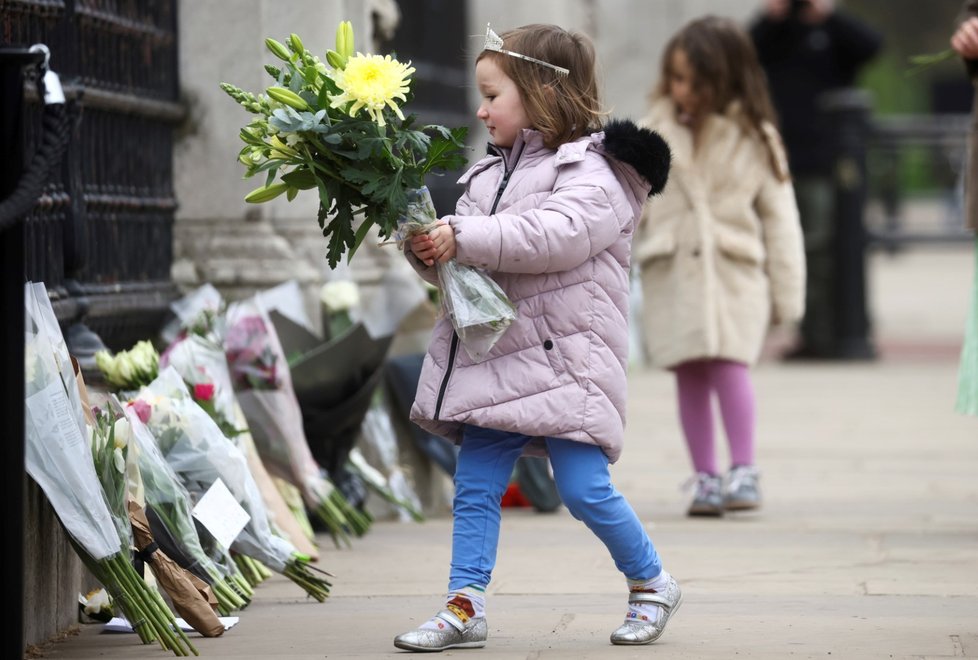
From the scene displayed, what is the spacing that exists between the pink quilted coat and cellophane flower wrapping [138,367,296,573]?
70 cm

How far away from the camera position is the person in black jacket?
12859 mm

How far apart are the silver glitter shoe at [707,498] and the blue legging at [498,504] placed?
2.35 meters

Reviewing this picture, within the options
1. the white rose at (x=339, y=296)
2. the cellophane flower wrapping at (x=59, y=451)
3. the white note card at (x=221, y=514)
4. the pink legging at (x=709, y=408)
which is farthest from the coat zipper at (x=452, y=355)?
the pink legging at (x=709, y=408)

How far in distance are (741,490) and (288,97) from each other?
3.09 m

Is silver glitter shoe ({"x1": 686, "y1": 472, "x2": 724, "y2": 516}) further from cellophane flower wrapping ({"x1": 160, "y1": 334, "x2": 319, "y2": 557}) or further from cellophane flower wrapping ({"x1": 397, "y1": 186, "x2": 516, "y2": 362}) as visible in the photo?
cellophane flower wrapping ({"x1": 397, "y1": 186, "x2": 516, "y2": 362})

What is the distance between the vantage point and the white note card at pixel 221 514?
4.62 meters

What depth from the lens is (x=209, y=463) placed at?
4.80m

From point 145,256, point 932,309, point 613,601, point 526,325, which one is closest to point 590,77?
point 526,325

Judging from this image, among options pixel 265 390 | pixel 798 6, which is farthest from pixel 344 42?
pixel 798 6

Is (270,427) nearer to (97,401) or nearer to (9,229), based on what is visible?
(97,401)

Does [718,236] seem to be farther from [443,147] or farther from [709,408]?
[443,147]

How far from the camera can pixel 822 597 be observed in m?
5.01

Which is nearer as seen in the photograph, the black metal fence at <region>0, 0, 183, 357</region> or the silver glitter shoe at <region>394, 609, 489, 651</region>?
the silver glitter shoe at <region>394, 609, 489, 651</region>

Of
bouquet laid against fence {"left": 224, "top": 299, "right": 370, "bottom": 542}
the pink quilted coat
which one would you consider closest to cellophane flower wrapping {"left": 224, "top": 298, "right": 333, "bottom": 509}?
bouquet laid against fence {"left": 224, "top": 299, "right": 370, "bottom": 542}
